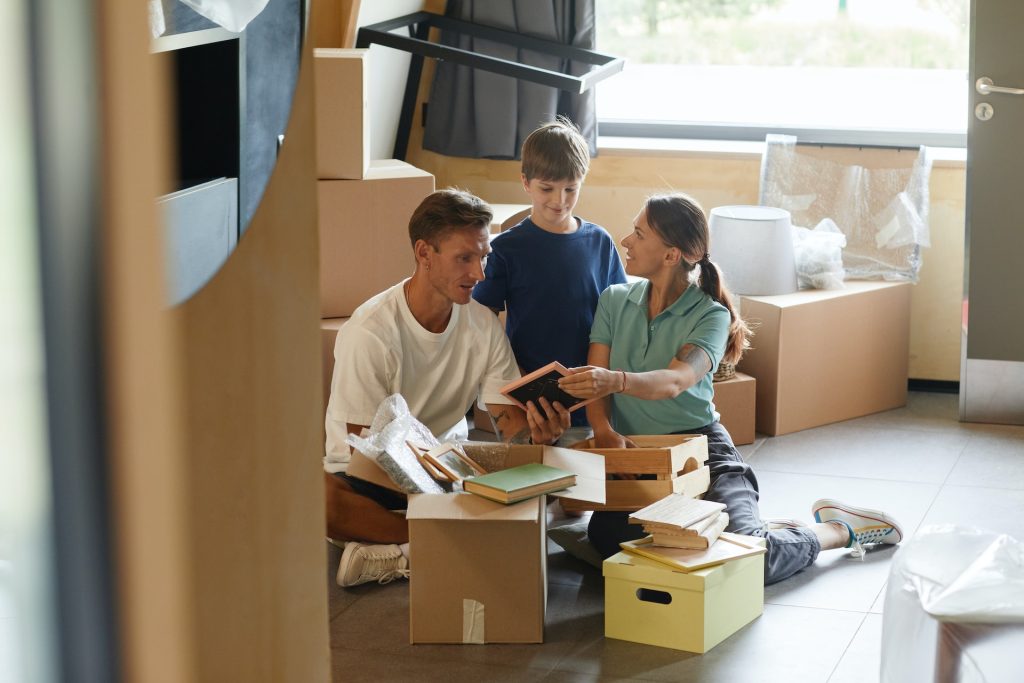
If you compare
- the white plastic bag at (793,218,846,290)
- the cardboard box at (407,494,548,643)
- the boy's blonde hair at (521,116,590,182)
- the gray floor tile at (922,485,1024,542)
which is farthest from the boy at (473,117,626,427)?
the white plastic bag at (793,218,846,290)

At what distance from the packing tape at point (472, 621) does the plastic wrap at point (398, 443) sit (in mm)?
230

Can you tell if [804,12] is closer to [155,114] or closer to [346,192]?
[346,192]

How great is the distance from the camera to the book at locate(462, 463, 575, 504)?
7.18ft

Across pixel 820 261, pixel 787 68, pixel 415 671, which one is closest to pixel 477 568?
pixel 415 671

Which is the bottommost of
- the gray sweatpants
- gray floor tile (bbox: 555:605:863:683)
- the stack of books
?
gray floor tile (bbox: 555:605:863:683)

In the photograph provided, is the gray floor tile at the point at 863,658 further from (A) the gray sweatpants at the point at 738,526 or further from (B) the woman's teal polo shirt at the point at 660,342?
(B) the woman's teal polo shirt at the point at 660,342

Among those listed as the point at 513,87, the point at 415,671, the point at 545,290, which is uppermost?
the point at 513,87

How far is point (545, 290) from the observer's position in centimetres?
292

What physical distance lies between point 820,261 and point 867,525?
1.33m

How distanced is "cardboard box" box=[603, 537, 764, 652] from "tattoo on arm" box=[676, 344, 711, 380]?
485 mm

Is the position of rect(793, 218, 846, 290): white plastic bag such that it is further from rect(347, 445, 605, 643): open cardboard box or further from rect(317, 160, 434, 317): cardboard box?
rect(347, 445, 605, 643): open cardboard box

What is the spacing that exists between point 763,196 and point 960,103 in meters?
1.04

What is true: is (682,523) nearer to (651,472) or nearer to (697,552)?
(697,552)

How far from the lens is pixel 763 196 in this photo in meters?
4.11
